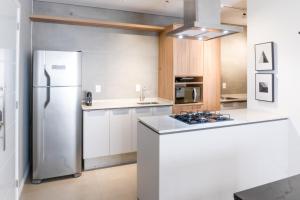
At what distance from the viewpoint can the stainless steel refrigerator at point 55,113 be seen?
304 centimetres

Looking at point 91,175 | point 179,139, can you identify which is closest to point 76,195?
point 91,175

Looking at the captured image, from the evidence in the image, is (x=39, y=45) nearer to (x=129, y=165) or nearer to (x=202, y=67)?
(x=129, y=165)

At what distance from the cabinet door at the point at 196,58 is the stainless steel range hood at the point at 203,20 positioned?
1.62 meters

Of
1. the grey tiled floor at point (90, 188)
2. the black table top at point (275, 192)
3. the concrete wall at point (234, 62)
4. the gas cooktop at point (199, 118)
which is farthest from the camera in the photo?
the concrete wall at point (234, 62)

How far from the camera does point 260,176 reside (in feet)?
8.50

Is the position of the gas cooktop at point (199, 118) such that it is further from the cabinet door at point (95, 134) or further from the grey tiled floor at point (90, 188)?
the cabinet door at point (95, 134)

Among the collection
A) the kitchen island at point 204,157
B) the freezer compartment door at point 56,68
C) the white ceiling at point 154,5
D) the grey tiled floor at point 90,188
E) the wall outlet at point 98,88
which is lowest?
the grey tiled floor at point 90,188

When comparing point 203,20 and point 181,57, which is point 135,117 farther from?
point 203,20

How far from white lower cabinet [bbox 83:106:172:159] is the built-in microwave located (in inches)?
24.5

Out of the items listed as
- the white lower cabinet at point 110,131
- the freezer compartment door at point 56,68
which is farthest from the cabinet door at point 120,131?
the freezer compartment door at point 56,68

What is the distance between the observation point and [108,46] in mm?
4117

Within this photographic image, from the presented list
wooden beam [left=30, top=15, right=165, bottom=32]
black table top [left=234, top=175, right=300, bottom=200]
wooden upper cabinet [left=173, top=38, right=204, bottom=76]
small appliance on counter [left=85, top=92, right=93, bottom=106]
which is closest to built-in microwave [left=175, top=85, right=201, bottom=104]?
wooden upper cabinet [left=173, top=38, right=204, bottom=76]

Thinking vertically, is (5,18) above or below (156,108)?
above

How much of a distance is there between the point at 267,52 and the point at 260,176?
1.69 metres
